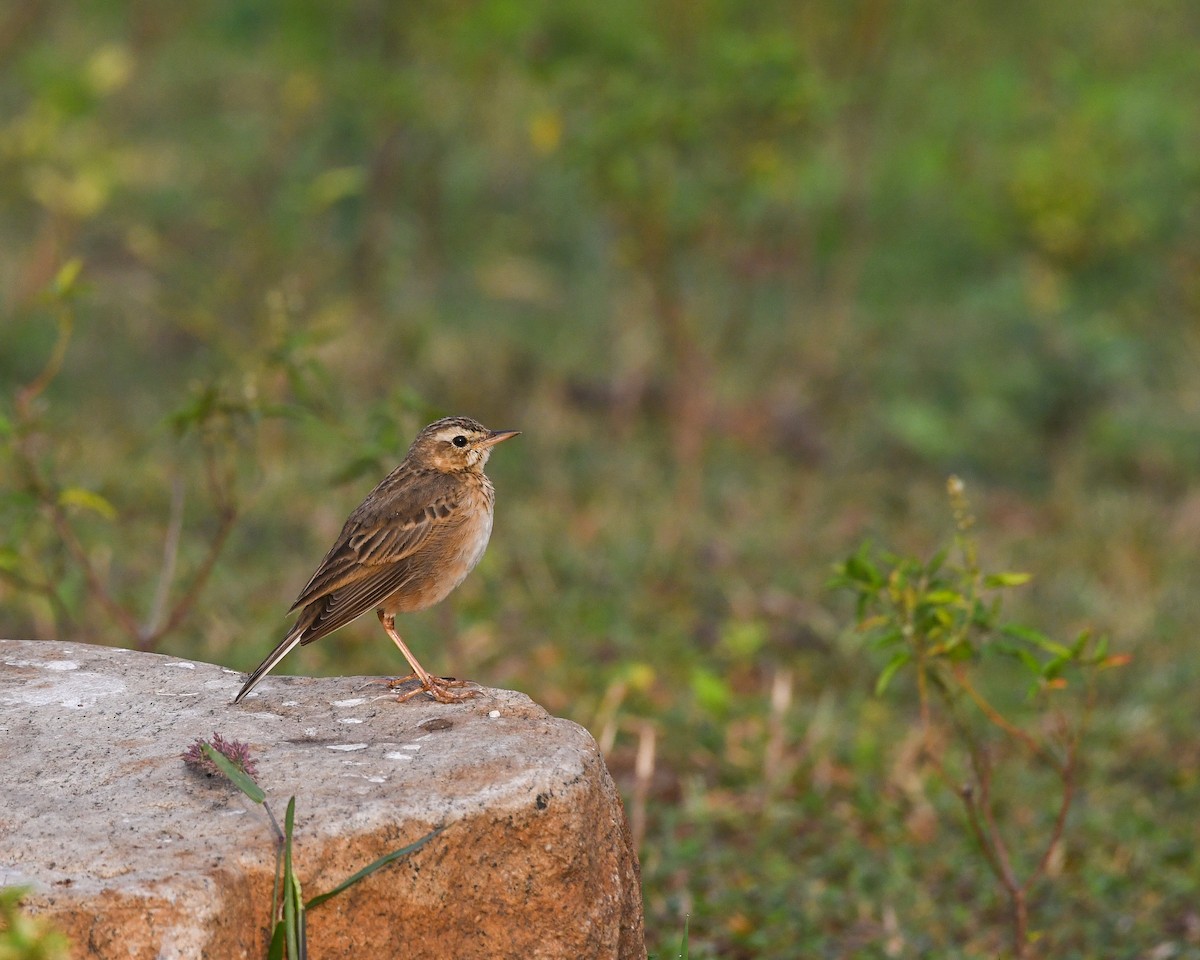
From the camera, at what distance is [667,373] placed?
1072 cm

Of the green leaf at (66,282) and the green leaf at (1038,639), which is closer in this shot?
the green leaf at (1038,639)

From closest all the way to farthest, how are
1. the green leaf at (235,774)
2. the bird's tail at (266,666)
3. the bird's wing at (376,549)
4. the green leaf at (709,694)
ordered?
the green leaf at (235,774)
the bird's tail at (266,666)
the bird's wing at (376,549)
the green leaf at (709,694)

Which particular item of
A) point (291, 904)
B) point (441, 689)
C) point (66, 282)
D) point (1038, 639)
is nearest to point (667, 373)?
point (66, 282)

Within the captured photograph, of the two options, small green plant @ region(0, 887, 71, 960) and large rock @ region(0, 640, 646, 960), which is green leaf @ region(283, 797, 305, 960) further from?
small green plant @ region(0, 887, 71, 960)

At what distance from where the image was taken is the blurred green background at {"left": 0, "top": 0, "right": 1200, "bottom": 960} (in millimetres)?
6414

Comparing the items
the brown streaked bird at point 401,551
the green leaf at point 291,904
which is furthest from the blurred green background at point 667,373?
the green leaf at point 291,904

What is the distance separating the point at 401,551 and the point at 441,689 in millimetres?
650

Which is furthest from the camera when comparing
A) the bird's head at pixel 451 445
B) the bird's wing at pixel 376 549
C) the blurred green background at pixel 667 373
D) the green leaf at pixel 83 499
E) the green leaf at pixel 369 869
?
the blurred green background at pixel 667 373

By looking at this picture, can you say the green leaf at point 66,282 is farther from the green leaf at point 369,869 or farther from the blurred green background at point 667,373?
the green leaf at point 369,869

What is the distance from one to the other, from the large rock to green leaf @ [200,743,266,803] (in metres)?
0.04

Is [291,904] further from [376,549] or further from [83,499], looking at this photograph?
[83,499]

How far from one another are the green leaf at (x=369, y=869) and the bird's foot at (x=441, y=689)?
771mm

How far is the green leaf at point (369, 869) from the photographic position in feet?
10.4

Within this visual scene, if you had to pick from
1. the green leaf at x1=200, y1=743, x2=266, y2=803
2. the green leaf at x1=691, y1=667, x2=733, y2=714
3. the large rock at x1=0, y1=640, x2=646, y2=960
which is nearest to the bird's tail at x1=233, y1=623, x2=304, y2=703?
the large rock at x1=0, y1=640, x2=646, y2=960
